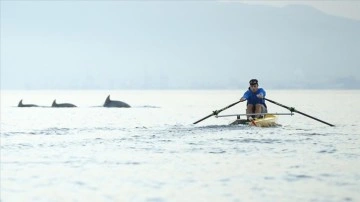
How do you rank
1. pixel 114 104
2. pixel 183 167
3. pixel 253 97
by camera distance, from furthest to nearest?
pixel 114 104 → pixel 253 97 → pixel 183 167

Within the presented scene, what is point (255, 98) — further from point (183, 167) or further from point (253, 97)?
point (183, 167)

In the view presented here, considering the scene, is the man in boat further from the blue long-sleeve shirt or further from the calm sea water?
the calm sea water

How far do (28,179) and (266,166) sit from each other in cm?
856

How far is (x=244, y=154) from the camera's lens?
26.3m

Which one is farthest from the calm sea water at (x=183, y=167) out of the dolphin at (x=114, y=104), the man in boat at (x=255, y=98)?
the dolphin at (x=114, y=104)

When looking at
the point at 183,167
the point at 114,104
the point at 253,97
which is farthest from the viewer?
the point at 114,104

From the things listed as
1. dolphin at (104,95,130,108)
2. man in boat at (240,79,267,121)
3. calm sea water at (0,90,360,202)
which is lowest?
calm sea water at (0,90,360,202)

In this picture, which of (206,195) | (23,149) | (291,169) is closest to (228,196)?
(206,195)

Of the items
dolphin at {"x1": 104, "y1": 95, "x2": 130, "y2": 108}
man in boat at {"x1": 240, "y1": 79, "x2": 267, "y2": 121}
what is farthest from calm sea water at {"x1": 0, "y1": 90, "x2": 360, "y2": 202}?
dolphin at {"x1": 104, "y1": 95, "x2": 130, "y2": 108}

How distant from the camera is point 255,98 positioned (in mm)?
38812

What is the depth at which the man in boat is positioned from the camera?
3791cm

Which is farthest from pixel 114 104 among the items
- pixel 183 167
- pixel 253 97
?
pixel 183 167

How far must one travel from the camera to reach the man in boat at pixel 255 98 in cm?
3791

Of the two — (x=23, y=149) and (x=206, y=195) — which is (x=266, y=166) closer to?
(x=206, y=195)
